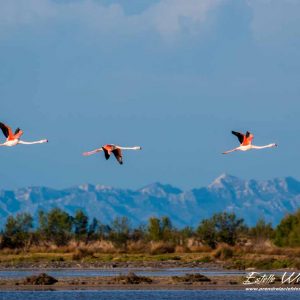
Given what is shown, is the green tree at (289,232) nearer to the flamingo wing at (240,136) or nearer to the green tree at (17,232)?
the green tree at (17,232)

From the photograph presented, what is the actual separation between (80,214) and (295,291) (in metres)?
51.2

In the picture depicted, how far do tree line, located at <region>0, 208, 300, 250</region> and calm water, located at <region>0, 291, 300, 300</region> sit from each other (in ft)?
93.6

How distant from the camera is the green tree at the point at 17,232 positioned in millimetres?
82500

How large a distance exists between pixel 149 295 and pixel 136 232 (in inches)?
1796

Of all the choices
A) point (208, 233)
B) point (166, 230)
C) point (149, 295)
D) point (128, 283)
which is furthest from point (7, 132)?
point (166, 230)

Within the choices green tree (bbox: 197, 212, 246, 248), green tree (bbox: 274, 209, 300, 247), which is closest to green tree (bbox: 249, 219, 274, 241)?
green tree (bbox: 197, 212, 246, 248)

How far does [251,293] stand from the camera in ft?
147

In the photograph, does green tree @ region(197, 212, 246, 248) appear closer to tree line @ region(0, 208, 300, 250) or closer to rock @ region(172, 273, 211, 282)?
tree line @ region(0, 208, 300, 250)

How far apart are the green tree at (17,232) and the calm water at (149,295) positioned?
37329 mm

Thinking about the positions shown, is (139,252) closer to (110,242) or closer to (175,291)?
(110,242)

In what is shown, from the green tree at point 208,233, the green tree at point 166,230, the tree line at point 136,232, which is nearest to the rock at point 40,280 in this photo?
the tree line at point 136,232

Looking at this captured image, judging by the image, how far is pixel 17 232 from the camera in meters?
85.7

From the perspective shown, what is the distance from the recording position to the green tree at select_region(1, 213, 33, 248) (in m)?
82.5

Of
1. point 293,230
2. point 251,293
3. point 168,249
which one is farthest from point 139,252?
point 251,293
